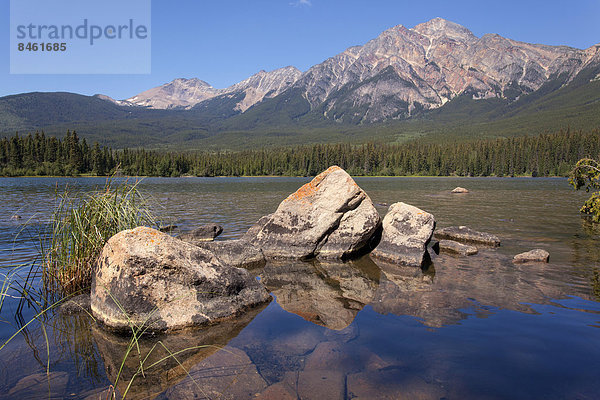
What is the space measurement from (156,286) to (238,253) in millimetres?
5372

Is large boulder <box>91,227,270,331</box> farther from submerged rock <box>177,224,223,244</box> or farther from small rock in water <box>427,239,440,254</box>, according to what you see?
small rock in water <box>427,239,440,254</box>

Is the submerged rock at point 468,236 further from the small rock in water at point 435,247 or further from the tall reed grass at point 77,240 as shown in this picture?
the tall reed grass at point 77,240

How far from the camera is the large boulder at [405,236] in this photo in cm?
1256

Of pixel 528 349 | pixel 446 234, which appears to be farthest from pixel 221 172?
pixel 528 349

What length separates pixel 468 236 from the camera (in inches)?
658

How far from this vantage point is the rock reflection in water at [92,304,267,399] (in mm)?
5000

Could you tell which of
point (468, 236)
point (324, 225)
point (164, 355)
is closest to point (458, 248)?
Result: point (468, 236)

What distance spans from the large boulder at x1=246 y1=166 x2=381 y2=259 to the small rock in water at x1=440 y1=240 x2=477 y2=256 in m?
3.59

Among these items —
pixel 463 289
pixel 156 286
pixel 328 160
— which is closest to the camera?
pixel 156 286

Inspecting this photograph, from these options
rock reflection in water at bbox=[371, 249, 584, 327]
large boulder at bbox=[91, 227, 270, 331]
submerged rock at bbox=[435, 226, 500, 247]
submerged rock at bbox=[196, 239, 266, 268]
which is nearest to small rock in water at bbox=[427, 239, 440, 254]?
rock reflection in water at bbox=[371, 249, 584, 327]

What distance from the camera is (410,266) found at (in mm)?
12250

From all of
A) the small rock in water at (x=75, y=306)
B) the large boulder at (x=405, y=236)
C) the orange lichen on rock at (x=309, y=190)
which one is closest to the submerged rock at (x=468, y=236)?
the large boulder at (x=405, y=236)

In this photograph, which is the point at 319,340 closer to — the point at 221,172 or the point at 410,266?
the point at 410,266

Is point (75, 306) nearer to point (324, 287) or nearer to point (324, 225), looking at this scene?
point (324, 287)
